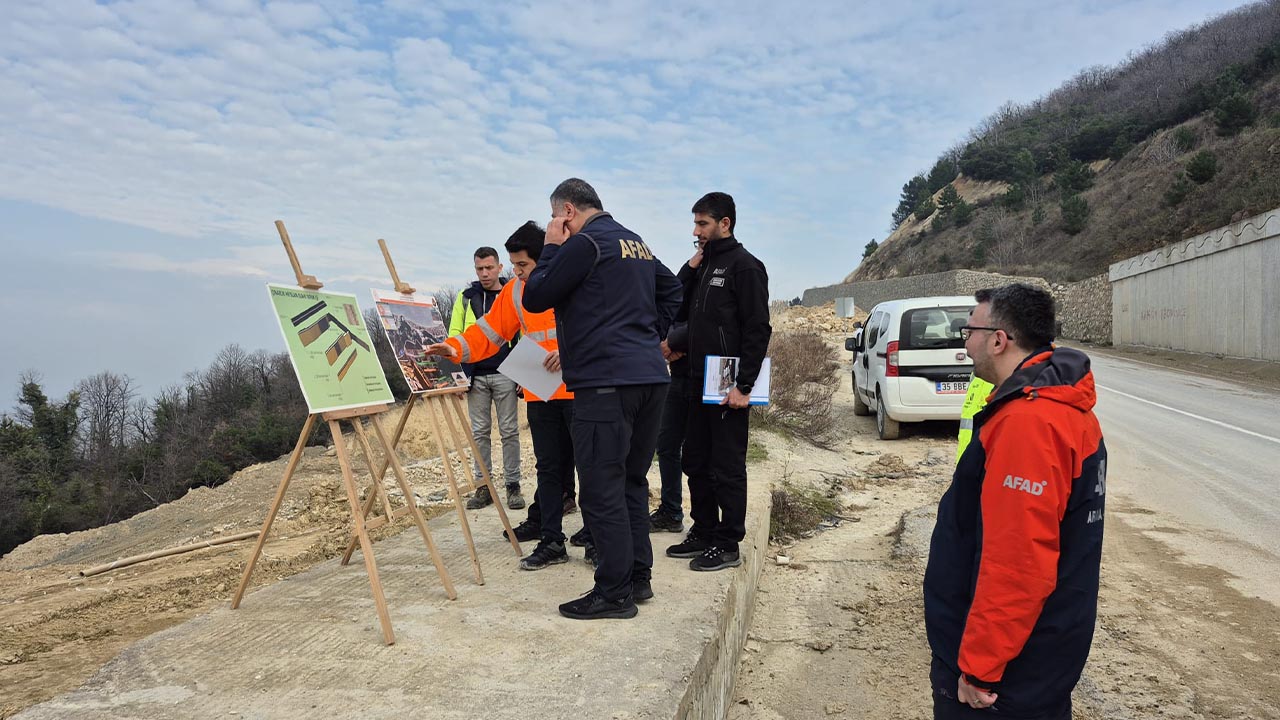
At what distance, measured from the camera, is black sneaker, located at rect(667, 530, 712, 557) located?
183 inches

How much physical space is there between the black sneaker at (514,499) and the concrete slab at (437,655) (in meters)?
1.77

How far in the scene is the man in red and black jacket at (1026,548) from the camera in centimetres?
183

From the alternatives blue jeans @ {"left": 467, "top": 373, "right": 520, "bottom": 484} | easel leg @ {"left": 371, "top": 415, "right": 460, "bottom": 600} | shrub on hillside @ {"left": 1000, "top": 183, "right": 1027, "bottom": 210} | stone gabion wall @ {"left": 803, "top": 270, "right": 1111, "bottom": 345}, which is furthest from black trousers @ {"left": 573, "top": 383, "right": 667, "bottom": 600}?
shrub on hillside @ {"left": 1000, "top": 183, "right": 1027, "bottom": 210}

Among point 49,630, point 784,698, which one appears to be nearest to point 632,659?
point 784,698

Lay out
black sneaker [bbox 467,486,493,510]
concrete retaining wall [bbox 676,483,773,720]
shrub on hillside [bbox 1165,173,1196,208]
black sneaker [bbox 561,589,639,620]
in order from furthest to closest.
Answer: shrub on hillside [bbox 1165,173,1196,208], black sneaker [bbox 467,486,493,510], black sneaker [bbox 561,589,639,620], concrete retaining wall [bbox 676,483,773,720]

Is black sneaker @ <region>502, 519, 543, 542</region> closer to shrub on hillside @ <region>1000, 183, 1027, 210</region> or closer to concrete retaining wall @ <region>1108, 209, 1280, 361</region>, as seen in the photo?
concrete retaining wall @ <region>1108, 209, 1280, 361</region>

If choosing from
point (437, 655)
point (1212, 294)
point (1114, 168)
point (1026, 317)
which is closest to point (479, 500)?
point (437, 655)

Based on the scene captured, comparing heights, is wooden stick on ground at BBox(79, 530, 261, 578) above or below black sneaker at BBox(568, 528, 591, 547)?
below

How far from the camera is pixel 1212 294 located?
71.3ft

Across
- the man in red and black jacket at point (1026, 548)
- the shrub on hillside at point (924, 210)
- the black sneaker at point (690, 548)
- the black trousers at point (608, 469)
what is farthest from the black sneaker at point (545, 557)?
the shrub on hillside at point (924, 210)

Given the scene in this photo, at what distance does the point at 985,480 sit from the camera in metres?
1.93

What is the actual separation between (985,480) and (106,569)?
6.95m

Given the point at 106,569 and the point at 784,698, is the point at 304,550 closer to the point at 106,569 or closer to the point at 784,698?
the point at 106,569

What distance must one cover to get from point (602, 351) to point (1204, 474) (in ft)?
24.6
